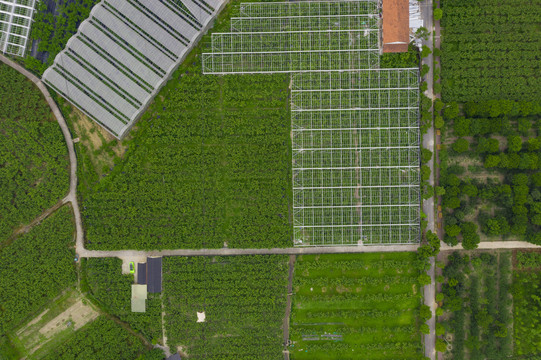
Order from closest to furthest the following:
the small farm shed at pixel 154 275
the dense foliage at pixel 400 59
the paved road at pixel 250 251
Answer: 1. the small farm shed at pixel 154 275
2. the dense foliage at pixel 400 59
3. the paved road at pixel 250 251

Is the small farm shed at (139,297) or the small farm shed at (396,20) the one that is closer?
the small farm shed at (396,20)

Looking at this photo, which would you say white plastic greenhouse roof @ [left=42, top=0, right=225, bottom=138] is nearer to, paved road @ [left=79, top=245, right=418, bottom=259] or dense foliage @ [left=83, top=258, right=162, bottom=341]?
paved road @ [left=79, top=245, right=418, bottom=259]

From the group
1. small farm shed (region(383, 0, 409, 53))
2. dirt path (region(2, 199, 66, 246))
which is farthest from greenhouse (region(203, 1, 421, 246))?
dirt path (region(2, 199, 66, 246))

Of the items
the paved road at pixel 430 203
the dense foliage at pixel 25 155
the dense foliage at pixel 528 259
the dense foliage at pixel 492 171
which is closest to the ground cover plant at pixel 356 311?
the paved road at pixel 430 203

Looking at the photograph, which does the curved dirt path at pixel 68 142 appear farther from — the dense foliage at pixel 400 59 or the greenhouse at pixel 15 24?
the dense foliage at pixel 400 59

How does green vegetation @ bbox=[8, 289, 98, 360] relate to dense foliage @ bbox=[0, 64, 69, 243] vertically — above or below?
below

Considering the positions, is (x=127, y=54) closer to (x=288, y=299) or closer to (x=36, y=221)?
(x=36, y=221)
